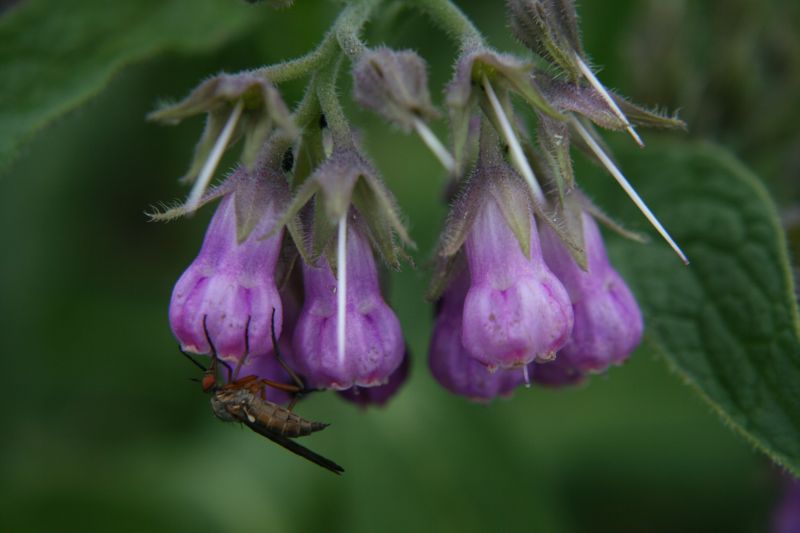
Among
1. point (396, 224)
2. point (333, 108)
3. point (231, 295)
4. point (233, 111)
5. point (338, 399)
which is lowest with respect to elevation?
point (338, 399)

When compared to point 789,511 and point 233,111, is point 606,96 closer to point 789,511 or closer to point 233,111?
point 233,111

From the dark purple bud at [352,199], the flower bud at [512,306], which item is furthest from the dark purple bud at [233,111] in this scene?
the flower bud at [512,306]

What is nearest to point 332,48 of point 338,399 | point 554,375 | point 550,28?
point 550,28

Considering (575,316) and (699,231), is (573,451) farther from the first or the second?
(575,316)

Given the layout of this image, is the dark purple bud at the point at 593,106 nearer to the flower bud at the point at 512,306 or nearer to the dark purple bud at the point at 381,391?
the flower bud at the point at 512,306

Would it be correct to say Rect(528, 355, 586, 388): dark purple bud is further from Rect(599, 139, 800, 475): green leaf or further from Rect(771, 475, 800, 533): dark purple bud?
Rect(771, 475, 800, 533): dark purple bud

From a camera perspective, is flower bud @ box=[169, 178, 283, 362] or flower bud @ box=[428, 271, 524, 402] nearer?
flower bud @ box=[169, 178, 283, 362]

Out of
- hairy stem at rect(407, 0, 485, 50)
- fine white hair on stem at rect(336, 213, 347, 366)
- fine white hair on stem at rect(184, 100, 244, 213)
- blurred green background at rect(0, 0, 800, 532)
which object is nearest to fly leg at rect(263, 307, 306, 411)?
fine white hair on stem at rect(336, 213, 347, 366)
